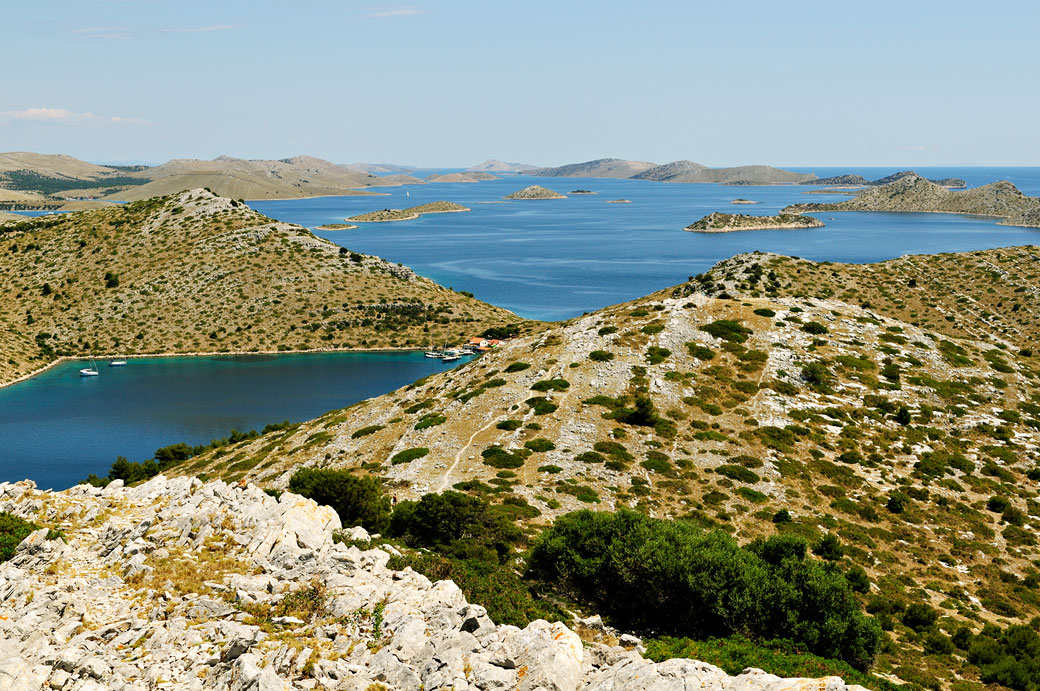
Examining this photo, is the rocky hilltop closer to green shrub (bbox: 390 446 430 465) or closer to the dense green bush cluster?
green shrub (bbox: 390 446 430 465)

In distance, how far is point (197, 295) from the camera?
169250 mm

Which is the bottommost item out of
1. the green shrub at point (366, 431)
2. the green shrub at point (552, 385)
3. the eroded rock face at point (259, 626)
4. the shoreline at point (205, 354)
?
the shoreline at point (205, 354)

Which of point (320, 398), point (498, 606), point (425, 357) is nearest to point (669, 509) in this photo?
point (498, 606)

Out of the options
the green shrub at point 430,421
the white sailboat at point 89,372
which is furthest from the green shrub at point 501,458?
the white sailboat at point 89,372

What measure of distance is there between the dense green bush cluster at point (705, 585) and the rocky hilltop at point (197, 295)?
13238 cm

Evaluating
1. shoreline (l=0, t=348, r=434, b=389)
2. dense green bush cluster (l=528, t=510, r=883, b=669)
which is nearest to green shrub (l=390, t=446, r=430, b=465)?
dense green bush cluster (l=528, t=510, r=883, b=669)

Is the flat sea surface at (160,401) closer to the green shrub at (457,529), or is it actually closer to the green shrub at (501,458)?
the green shrub at (501,458)

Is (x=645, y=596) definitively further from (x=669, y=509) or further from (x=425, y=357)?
(x=425, y=357)

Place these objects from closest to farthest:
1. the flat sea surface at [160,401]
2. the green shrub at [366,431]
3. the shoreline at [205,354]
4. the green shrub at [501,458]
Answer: the green shrub at [501,458] → the green shrub at [366,431] → the flat sea surface at [160,401] → the shoreline at [205,354]

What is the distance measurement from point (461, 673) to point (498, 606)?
5.66 m

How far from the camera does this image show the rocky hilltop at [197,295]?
156625 millimetres

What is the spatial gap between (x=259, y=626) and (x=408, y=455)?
95.5 ft

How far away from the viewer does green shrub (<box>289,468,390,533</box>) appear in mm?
37188

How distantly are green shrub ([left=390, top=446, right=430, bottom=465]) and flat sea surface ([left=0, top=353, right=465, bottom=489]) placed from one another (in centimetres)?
5553
